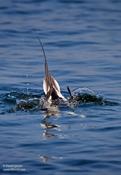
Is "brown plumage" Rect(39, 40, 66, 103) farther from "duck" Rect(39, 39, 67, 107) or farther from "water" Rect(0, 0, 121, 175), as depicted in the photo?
"water" Rect(0, 0, 121, 175)

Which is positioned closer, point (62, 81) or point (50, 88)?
point (50, 88)

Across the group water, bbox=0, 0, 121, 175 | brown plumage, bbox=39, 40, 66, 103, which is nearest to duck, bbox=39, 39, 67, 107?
brown plumage, bbox=39, 40, 66, 103

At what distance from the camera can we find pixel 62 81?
13.0 meters

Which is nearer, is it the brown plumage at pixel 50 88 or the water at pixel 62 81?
the water at pixel 62 81

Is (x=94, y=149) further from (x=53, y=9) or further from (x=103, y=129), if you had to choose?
(x=53, y=9)

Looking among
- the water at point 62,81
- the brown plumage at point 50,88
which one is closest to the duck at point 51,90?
the brown plumage at point 50,88

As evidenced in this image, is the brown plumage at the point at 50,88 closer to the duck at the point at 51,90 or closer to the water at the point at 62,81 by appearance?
the duck at the point at 51,90

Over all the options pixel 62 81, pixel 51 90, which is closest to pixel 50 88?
pixel 51 90

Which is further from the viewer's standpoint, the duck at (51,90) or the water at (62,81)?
the duck at (51,90)

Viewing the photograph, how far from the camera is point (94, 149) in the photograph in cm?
901

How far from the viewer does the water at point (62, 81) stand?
28.5 feet

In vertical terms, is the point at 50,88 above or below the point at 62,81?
above

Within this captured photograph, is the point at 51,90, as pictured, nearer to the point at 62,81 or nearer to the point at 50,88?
the point at 50,88

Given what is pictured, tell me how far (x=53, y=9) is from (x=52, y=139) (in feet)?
38.5
